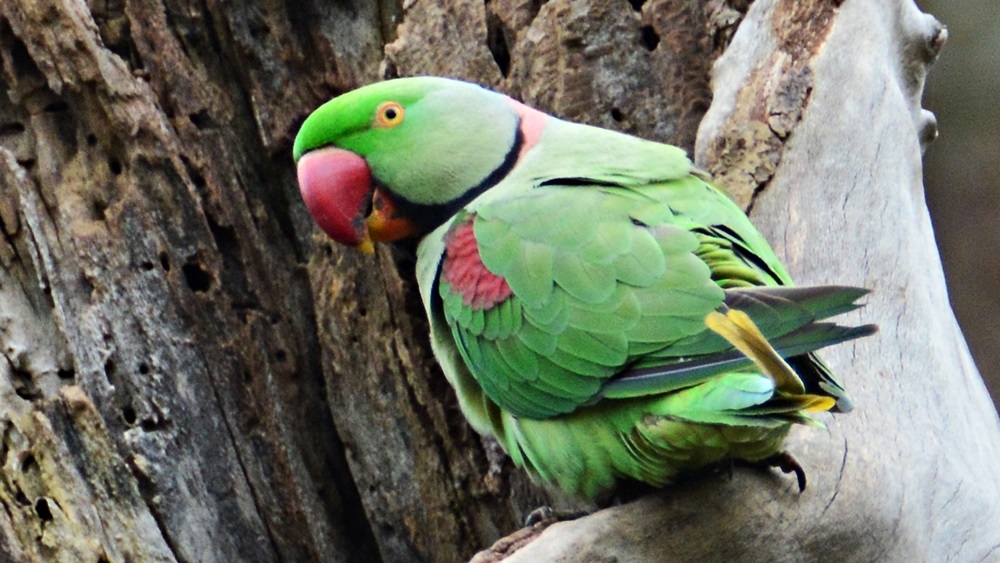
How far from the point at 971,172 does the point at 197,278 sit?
479 centimetres

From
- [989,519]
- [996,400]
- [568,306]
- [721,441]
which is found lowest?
[996,400]

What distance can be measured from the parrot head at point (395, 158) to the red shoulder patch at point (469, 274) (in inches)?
8.8

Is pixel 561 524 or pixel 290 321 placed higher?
pixel 290 321

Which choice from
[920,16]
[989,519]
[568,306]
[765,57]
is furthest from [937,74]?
[568,306]

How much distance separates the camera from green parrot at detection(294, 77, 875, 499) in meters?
1.67

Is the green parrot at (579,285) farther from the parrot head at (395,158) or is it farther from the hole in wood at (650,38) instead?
the hole in wood at (650,38)

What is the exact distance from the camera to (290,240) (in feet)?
9.84

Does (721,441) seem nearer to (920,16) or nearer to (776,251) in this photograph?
(776,251)

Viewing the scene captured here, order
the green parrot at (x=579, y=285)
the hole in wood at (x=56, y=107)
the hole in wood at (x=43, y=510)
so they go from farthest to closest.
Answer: the hole in wood at (x=56, y=107), the hole in wood at (x=43, y=510), the green parrot at (x=579, y=285)

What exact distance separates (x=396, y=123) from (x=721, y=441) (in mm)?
1100

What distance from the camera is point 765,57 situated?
8.82ft

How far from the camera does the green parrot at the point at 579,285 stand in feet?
5.48

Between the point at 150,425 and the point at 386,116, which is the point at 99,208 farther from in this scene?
the point at 386,116

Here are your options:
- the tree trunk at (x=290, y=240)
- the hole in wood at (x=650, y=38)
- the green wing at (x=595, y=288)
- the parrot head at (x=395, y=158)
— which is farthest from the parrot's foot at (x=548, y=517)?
the hole in wood at (x=650, y=38)
